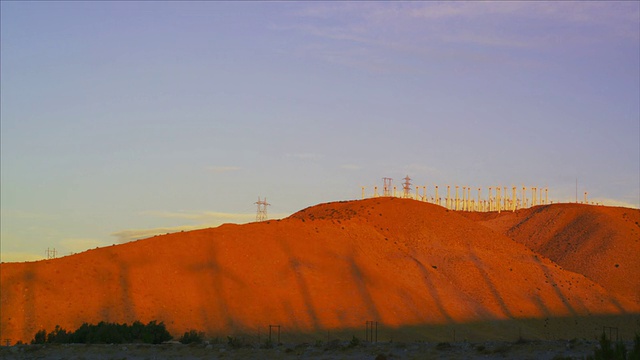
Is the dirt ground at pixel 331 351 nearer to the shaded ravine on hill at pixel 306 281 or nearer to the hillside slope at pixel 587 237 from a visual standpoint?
the shaded ravine on hill at pixel 306 281

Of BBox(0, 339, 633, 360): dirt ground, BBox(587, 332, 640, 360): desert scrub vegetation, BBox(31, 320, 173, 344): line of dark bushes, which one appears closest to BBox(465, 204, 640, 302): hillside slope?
BBox(31, 320, 173, 344): line of dark bushes

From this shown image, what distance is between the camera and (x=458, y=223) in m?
94.9

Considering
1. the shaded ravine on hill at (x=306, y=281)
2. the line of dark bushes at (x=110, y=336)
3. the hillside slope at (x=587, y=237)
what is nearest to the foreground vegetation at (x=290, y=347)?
the line of dark bushes at (x=110, y=336)

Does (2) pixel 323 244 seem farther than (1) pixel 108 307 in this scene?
Yes

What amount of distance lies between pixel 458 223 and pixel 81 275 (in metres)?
42.6

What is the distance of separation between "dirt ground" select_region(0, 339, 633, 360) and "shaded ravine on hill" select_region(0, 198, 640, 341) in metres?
21.5

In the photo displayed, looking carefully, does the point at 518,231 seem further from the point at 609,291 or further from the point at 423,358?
the point at 423,358

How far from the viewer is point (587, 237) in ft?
355

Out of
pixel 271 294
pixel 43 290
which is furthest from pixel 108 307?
pixel 271 294

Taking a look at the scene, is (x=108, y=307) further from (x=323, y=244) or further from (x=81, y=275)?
(x=323, y=244)

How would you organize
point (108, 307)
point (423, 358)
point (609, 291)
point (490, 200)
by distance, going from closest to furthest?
point (423, 358)
point (108, 307)
point (609, 291)
point (490, 200)

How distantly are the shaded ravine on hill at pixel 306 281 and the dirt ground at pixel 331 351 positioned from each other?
21.5 metres

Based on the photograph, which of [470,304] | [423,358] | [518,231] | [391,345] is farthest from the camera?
[518,231]

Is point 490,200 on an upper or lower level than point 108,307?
upper
